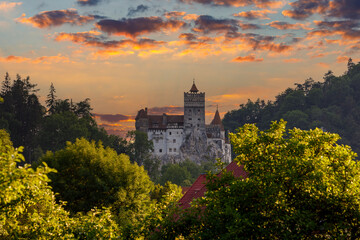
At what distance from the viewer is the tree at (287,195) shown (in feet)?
74.2

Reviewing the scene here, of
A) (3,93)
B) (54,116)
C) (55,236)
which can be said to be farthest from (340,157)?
(3,93)

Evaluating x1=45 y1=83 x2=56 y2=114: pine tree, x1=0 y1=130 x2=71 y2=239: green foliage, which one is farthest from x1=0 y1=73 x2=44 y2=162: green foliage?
x1=0 y1=130 x2=71 y2=239: green foliage

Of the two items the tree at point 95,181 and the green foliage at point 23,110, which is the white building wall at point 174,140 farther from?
the tree at point 95,181

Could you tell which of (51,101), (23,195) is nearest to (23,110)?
(51,101)

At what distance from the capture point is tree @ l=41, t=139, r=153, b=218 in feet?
166

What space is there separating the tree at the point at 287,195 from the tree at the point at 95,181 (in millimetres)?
26403

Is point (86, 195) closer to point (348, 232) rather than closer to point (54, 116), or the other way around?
point (348, 232)

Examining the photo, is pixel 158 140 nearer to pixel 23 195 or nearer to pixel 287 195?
pixel 287 195

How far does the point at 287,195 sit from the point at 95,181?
30204 mm

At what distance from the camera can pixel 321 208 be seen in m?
23.2

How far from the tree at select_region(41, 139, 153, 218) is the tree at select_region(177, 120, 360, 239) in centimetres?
2640

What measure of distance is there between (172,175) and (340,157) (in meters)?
121

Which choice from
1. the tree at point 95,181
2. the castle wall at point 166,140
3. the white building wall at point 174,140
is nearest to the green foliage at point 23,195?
the tree at point 95,181

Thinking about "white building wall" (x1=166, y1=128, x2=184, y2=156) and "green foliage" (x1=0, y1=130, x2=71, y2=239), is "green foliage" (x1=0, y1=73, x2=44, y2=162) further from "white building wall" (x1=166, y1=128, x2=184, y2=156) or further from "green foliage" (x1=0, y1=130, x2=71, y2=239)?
"green foliage" (x1=0, y1=130, x2=71, y2=239)
